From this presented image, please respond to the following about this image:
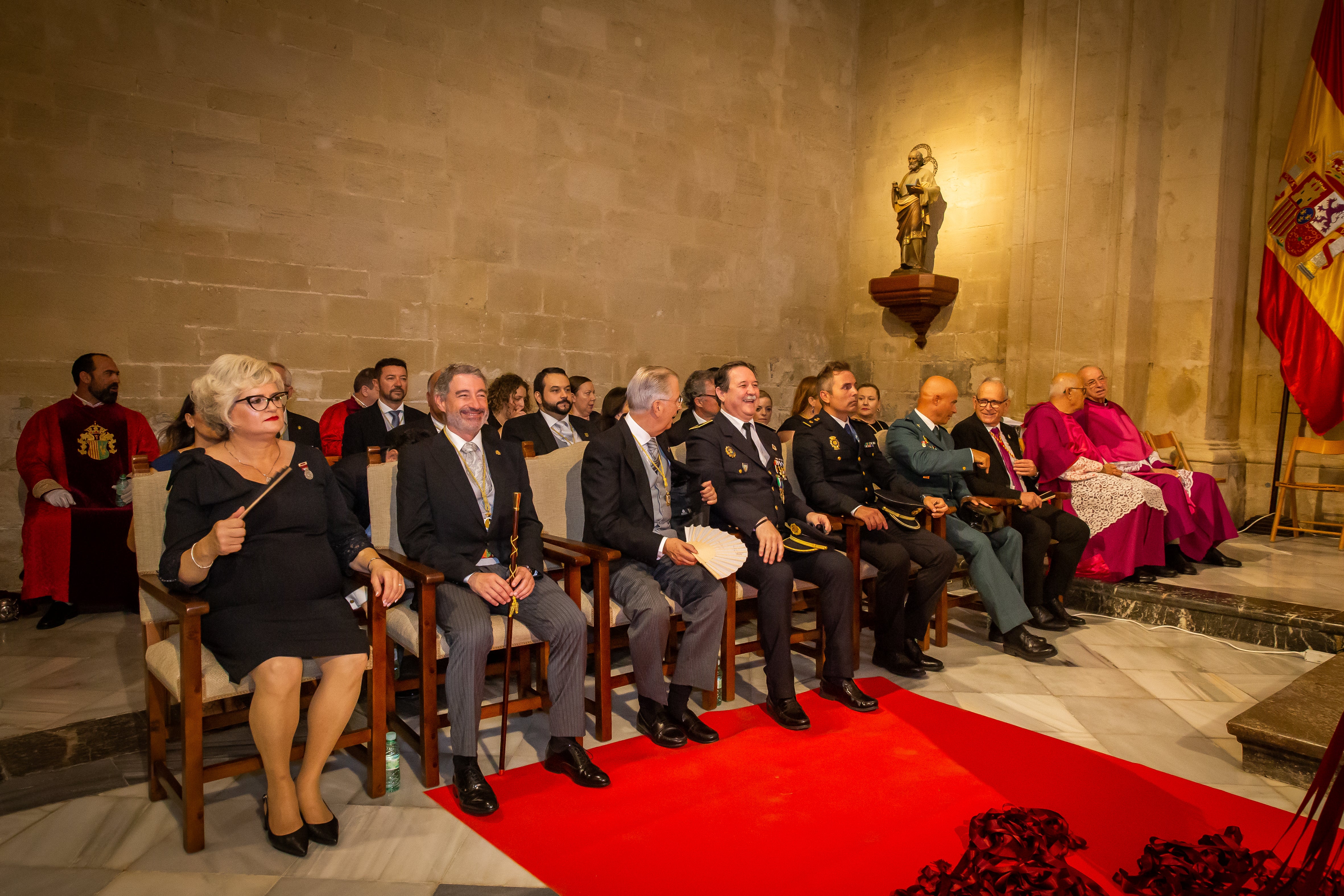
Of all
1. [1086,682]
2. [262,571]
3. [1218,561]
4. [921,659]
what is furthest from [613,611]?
[1218,561]

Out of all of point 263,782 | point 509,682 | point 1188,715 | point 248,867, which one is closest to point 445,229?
point 509,682

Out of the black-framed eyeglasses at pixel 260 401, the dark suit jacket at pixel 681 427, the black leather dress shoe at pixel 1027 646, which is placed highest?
the black-framed eyeglasses at pixel 260 401

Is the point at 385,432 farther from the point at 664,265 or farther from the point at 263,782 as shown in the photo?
the point at 664,265

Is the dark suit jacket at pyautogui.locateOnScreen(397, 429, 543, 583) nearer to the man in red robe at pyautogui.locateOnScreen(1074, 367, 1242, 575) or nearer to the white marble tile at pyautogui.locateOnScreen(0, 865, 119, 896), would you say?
the white marble tile at pyautogui.locateOnScreen(0, 865, 119, 896)

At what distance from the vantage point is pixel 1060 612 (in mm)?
4742

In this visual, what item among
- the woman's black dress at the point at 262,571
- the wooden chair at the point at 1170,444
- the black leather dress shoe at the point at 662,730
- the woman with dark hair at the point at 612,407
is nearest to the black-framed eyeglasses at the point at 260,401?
the woman's black dress at the point at 262,571

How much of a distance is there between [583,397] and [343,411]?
4.98 ft

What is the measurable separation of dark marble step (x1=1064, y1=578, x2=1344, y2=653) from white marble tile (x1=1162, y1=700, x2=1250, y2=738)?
107 centimetres

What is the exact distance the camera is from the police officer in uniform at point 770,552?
3375mm

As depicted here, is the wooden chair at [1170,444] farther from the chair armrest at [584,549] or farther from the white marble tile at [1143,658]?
the chair armrest at [584,549]

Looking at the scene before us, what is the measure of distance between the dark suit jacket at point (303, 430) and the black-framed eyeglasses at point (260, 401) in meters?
2.37

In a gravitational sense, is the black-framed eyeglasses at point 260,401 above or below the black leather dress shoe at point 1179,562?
above

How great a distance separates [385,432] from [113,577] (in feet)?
5.03

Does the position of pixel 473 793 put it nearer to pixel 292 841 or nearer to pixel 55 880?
pixel 292 841
